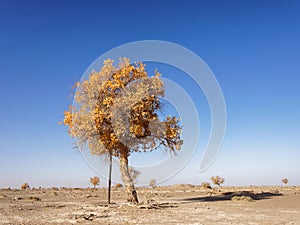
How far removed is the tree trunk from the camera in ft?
73.5

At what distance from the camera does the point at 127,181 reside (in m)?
22.6

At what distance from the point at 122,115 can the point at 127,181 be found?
15.8 feet

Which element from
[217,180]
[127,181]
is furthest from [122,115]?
[217,180]

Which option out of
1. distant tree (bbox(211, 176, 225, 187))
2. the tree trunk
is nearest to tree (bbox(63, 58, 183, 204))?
the tree trunk

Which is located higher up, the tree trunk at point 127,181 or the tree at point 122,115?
the tree at point 122,115

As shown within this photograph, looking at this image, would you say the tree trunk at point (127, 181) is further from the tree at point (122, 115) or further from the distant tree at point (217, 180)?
the distant tree at point (217, 180)

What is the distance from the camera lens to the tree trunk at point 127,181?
2239 cm

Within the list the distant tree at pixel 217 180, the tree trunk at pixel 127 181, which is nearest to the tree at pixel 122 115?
the tree trunk at pixel 127 181

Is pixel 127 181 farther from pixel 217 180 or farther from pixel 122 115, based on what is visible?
pixel 217 180

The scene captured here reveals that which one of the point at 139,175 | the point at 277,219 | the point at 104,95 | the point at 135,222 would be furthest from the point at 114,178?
the point at 277,219

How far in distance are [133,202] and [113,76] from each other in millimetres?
8675

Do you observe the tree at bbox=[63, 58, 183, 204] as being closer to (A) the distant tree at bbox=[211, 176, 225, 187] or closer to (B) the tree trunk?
(B) the tree trunk

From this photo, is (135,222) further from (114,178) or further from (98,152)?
(114,178)

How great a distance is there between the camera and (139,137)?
22.3 meters
